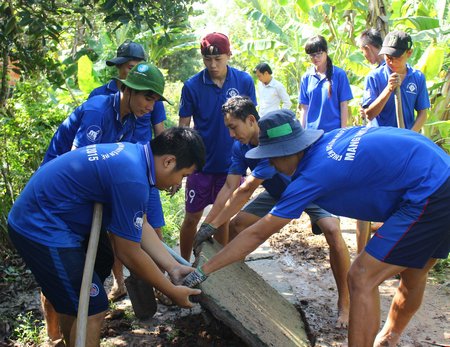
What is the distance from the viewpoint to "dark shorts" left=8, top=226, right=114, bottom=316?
2654mm

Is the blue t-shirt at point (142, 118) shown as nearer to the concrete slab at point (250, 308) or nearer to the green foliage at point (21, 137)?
the concrete slab at point (250, 308)

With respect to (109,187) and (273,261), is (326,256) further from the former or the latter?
(109,187)

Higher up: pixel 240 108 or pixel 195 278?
pixel 240 108

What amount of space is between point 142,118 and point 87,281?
1.83m

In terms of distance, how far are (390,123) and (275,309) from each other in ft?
6.84

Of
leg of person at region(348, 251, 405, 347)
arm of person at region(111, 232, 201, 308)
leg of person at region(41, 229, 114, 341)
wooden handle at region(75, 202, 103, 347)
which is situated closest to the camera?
wooden handle at region(75, 202, 103, 347)

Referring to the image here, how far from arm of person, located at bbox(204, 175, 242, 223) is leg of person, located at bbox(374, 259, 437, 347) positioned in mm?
1469

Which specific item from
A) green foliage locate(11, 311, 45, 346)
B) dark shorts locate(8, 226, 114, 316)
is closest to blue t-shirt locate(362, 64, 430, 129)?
dark shorts locate(8, 226, 114, 316)

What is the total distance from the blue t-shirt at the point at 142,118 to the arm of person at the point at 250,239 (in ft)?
4.55

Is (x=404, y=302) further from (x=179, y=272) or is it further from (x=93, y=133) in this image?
(x=93, y=133)

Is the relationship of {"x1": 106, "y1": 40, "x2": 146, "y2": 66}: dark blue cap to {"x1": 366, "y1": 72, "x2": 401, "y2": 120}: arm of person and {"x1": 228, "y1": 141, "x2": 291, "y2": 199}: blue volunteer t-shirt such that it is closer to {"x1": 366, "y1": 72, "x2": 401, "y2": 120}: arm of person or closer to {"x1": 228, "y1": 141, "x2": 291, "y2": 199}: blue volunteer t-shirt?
{"x1": 228, "y1": 141, "x2": 291, "y2": 199}: blue volunteer t-shirt

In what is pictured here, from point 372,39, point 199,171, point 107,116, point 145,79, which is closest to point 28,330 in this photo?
point 107,116

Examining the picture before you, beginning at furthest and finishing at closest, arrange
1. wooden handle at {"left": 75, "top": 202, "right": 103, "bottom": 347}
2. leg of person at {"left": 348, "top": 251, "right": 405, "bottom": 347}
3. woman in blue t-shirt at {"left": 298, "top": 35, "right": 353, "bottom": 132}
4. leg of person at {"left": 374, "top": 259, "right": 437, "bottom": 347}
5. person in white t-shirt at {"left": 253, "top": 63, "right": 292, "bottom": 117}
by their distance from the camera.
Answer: person in white t-shirt at {"left": 253, "top": 63, "right": 292, "bottom": 117} < woman in blue t-shirt at {"left": 298, "top": 35, "right": 353, "bottom": 132} < leg of person at {"left": 374, "top": 259, "right": 437, "bottom": 347} < leg of person at {"left": 348, "top": 251, "right": 405, "bottom": 347} < wooden handle at {"left": 75, "top": 202, "right": 103, "bottom": 347}

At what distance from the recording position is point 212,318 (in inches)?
143
